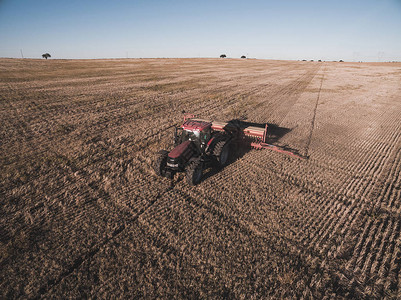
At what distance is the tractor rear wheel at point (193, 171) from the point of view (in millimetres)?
6437

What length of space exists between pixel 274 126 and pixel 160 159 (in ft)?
30.2

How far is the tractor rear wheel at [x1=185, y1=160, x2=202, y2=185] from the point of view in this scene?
6437 mm

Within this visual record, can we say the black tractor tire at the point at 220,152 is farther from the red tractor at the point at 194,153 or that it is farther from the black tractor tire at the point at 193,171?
the black tractor tire at the point at 193,171

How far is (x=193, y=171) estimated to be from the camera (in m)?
6.39

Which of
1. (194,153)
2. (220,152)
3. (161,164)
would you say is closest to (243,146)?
(220,152)

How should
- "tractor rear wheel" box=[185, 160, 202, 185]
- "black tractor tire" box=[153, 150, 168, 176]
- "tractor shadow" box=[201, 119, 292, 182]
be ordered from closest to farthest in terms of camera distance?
"tractor rear wheel" box=[185, 160, 202, 185], "black tractor tire" box=[153, 150, 168, 176], "tractor shadow" box=[201, 119, 292, 182]

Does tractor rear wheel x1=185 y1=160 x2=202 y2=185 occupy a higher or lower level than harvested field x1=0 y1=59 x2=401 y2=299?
higher

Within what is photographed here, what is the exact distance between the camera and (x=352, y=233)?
522 centimetres

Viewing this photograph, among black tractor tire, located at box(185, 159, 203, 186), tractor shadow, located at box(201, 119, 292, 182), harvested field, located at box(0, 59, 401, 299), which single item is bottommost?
harvested field, located at box(0, 59, 401, 299)

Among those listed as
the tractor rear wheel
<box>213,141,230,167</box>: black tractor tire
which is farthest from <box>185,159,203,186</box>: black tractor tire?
<box>213,141,230,167</box>: black tractor tire

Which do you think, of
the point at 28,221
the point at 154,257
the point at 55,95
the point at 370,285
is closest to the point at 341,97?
the point at 370,285

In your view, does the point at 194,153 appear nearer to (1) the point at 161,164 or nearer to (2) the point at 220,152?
(2) the point at 220,152

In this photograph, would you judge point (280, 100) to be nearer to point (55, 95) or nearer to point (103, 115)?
point (103, 115)

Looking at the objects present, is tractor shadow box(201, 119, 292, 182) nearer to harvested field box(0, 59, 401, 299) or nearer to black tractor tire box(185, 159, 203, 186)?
harvested field box(0, 59, 401, 299)
